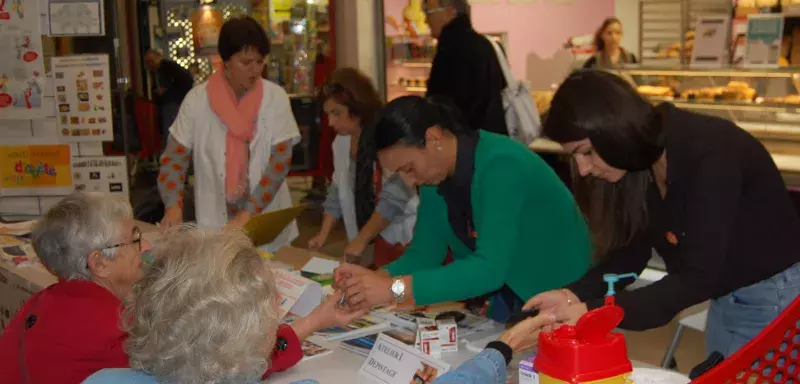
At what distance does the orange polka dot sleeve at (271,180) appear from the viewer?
167 inches

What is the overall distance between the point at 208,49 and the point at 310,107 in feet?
3.38

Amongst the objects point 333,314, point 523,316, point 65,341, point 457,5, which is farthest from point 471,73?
point 65,341

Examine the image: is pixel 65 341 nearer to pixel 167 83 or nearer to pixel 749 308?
pixel 749 308

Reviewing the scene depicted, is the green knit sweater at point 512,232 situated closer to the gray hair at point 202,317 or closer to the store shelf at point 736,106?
the gray hair at point 202,317

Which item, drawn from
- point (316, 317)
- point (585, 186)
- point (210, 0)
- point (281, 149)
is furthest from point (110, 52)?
point (585, 186)

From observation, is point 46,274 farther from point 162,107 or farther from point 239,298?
point 162,107

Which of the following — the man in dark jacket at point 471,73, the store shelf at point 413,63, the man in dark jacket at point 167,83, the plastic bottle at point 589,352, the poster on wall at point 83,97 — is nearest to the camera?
the plastic bottle at point 589,352

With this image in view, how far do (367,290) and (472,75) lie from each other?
249 centimetres

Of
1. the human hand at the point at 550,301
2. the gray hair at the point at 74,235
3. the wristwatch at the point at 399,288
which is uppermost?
the gray hair at the point at 74,235

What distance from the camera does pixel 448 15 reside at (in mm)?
5180

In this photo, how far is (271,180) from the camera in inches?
167

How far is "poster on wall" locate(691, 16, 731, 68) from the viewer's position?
550 centimetres

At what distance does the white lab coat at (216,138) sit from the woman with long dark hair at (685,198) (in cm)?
Answer: 221

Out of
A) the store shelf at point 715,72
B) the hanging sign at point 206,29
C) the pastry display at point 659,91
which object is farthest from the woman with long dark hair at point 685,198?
the hanging sign at point 206,29
